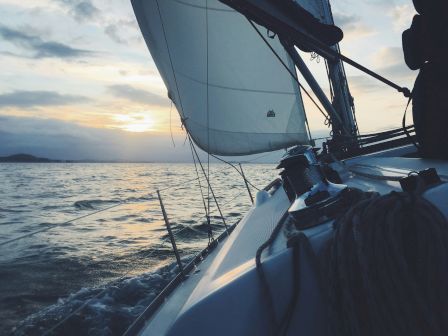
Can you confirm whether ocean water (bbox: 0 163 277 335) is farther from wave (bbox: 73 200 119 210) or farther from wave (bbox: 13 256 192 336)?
wave (bbox: 73 200 119 210)

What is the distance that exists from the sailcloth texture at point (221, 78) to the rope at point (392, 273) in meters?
4.09

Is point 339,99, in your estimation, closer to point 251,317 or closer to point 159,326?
point 159,326

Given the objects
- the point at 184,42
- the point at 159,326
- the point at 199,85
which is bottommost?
the point at 159,326

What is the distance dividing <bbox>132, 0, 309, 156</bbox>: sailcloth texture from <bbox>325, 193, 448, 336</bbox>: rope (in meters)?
4.09

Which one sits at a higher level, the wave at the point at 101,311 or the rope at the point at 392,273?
the rope at the point at 392,273

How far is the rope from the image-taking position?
88 centimetres

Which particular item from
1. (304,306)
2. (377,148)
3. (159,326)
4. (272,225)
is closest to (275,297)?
(304,306)

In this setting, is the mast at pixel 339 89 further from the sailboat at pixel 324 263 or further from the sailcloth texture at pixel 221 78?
the sailboat at pixel 324 263

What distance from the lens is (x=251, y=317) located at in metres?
1.02

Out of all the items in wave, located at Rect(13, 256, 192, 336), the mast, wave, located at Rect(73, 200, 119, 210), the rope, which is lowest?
wave, located at Rect(73, 200, 119, 210)

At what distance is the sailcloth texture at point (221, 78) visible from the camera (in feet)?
16.0

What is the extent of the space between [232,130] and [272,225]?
359 cm

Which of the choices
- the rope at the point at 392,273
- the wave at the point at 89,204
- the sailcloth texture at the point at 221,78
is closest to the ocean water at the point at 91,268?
the sailcloth texture at the point at 221,78

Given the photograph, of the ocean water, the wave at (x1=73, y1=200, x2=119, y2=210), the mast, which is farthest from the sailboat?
the wave at (x1=73, y1=200, x2=119, y2=210)
